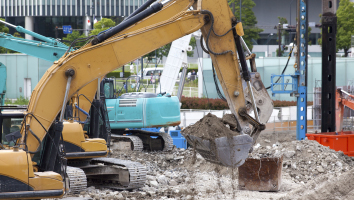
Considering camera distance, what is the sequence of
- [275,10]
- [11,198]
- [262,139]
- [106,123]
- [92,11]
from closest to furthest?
[11,198] < [106,123] < [262,139] < [92,11] < [275,10]

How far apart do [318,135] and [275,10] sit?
5605 centimetres

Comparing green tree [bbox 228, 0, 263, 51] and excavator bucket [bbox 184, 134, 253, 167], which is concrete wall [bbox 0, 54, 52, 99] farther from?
excavator bucket [bbox 184, 134, 253, 167]

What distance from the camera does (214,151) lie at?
27.0 ft

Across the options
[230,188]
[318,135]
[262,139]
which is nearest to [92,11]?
[262,139]

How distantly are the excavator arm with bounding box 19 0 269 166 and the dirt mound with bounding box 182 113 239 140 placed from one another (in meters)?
0.23

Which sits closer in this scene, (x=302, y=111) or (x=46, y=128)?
(x=46, y=128)

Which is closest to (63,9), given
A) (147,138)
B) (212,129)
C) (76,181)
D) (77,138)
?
(147,138)

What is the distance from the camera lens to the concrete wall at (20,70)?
117ft

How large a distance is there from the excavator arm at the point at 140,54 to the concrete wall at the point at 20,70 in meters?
28.5

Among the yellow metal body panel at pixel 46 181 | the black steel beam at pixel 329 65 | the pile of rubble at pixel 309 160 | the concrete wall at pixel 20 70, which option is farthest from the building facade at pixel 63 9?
the yellow metal body panel at pixel 46 181

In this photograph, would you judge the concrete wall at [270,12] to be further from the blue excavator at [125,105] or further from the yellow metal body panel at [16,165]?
A: the yellow metal body panel at [16,165]

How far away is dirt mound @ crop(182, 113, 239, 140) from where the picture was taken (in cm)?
834

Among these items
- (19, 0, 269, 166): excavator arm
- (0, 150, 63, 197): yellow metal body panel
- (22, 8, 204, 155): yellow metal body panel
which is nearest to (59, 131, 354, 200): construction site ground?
(0, 150, 63, 197): yellow metal body panel

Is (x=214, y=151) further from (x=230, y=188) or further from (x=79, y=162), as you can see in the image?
(x=79, y=162)
